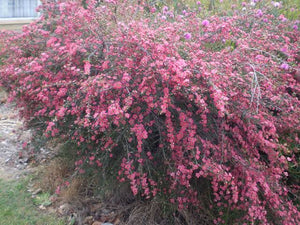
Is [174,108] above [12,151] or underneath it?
above

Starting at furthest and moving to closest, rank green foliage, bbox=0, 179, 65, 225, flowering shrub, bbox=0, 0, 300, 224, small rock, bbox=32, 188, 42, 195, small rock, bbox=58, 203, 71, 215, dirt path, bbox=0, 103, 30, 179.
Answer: dirt path, bbox=0, 103, 30, 179 → small rock, bbox=32, 188, 42, 195 → small rock, bbox=58, 203, 71, 215 → green foliage, bbox=0, 179, 65, 225 → flowering shrub, bbox=0, 0, 300, 224

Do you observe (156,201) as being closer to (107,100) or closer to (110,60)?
(107,100)

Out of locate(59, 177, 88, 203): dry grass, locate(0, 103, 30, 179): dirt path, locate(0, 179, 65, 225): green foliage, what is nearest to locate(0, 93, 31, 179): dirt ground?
locate(0, 103, 30, 179): dirt path

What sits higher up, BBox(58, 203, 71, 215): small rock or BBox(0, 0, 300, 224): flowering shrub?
BBox(0, 0, 300, 224): flowering shrub

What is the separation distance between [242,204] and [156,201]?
2.21ft

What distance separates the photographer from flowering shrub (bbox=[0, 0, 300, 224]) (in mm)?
2039

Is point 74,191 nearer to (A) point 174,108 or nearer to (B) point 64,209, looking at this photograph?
(B) point 64,209

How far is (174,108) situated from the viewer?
7.19 feet

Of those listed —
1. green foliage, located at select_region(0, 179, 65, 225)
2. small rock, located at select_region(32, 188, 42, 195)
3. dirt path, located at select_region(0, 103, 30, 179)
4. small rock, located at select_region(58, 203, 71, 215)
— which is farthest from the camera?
dirt path, located at select_region(0, 103, 30, 179)

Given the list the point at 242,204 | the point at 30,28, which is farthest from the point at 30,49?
the point at 242,204

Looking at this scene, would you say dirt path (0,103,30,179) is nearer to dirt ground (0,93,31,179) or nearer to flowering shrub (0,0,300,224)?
dirt ground (0,93,31,179)

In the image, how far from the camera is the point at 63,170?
10.8ft

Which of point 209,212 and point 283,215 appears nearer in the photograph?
point 283,215

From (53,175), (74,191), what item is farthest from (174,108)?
(53,175)
